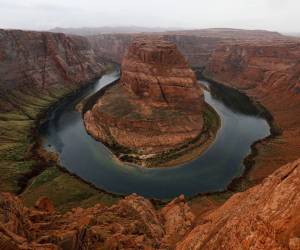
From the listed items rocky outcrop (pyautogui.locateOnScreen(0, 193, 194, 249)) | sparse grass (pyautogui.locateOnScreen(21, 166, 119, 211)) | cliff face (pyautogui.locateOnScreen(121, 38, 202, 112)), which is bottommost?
sparse grass (pyautogui.locateOnScreen(21, 166, 119, 211))

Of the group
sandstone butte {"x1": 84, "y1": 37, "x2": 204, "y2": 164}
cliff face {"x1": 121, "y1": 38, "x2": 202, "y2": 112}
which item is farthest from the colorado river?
cliff face {"x1": 121, "y1": 38, "x2": 202, "y2": 112}

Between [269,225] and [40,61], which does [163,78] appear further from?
[269,225]

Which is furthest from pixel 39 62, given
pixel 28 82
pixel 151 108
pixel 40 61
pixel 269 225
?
pixel 269 225

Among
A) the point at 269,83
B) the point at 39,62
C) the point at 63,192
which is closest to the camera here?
the point at 63,192

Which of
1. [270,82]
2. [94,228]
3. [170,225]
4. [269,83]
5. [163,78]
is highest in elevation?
[163,78]

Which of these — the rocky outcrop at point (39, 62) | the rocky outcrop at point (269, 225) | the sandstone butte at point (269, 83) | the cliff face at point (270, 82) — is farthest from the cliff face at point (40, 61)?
the rocky outcrop at point (269, 225)

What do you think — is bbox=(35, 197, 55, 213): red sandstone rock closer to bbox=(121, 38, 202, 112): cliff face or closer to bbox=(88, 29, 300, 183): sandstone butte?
bbox=(88, 29, 300, 183): sandstone butte
